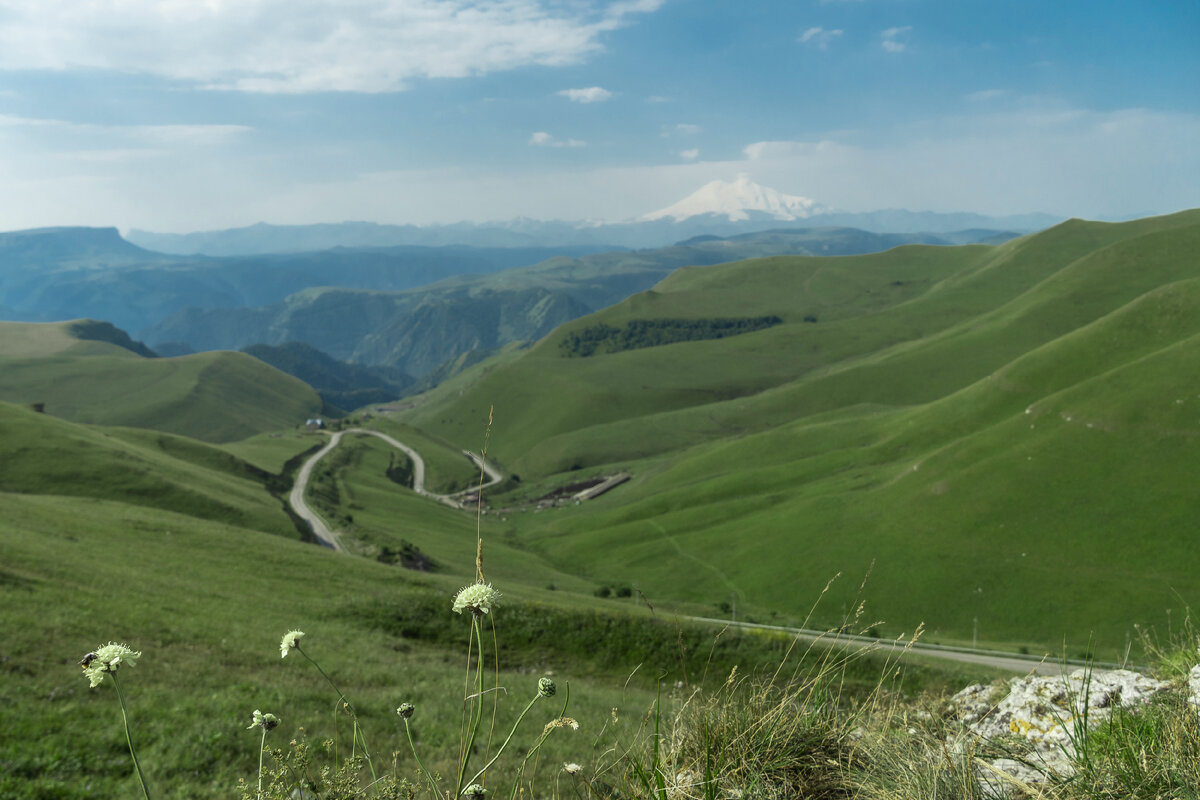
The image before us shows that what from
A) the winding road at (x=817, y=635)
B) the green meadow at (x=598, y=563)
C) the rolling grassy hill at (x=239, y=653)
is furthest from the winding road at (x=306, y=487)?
the rolling grassy hill at (x=239, y=653)

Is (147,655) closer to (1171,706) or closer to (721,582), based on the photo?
(1171,706)

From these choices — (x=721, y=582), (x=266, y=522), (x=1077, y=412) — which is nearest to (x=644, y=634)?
(x=266, y=522)

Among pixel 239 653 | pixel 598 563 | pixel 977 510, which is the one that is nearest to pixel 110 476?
pixel 598 563

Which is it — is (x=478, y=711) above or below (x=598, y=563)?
above

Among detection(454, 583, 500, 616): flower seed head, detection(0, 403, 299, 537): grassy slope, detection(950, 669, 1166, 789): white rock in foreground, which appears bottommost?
detection(0, 403, 299, 537): grassy slope

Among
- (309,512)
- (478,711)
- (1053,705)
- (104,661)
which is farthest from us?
(309,512)

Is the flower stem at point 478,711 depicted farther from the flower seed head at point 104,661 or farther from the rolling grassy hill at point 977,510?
the rolling grassy hill at point 977,510

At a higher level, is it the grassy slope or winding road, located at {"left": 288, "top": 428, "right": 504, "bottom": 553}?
the grassy slope

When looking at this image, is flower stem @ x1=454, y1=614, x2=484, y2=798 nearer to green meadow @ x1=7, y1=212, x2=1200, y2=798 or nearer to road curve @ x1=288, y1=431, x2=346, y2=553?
green meadow @ x1=7, y1=212, x2=1200, y2=798

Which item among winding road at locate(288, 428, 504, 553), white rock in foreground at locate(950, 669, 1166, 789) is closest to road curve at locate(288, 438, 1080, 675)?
winding road at locate(288, 428, 504, 553)

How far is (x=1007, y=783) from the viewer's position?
5781 mm

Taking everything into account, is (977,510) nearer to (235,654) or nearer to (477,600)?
(235,654)

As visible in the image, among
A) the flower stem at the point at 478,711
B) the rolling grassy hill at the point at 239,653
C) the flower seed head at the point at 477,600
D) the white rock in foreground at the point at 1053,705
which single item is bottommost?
the rolling grassy hill at the point at 239,653

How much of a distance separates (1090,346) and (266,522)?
414 feet
